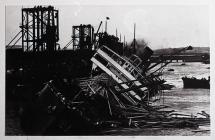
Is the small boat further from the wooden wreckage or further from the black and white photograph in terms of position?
the wooden wreckage

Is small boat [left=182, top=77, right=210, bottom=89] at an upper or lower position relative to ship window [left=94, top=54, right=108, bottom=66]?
lower

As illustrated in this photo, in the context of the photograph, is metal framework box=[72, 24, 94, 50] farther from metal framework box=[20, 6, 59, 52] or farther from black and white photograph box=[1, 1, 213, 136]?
metal framework box=[20, 6, 59, 52]

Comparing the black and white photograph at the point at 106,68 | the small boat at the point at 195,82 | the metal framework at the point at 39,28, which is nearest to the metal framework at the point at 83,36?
the black and white photograph at the point at 106,68

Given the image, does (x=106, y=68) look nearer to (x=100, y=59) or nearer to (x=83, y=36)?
(x=100, y=59)

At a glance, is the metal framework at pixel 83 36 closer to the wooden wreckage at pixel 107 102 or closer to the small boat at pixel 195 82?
the wooden wreckage at pixel 107 102

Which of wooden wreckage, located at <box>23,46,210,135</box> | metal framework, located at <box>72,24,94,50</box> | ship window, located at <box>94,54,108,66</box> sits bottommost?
wooden wreckage, located at <box>23,46,210,135</box>

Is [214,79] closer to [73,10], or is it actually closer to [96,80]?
[96,80]

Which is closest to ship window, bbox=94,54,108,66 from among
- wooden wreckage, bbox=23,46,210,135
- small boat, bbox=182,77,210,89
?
wooden wreckage, bbox=23,46,210,135
